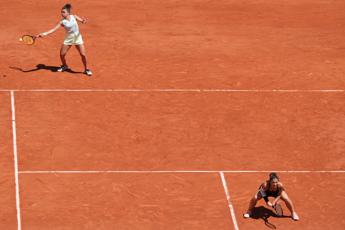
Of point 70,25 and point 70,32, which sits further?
point 70,32

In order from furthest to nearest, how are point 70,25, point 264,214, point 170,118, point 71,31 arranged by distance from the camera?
point 71,31 < point 70,25 < point 170,118 < point 264,214

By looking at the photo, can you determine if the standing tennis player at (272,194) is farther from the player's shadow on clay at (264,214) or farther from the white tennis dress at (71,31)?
the white tennis dress at (71,31)

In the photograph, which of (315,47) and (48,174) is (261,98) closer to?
(315,47)

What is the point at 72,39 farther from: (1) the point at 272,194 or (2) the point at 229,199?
(1) the point at 272,194

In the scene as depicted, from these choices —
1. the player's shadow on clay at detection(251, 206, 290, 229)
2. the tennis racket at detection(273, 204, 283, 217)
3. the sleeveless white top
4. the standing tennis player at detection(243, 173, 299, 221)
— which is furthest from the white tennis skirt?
the tennis racket at detection(273, 204, 283, 217)

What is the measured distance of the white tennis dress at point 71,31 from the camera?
2600 centimetres

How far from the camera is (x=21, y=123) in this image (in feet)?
79.4

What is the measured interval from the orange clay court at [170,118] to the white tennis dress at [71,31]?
109cm

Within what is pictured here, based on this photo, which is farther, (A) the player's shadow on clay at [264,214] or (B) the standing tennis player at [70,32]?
(B) the standing tennis player at [70,32]

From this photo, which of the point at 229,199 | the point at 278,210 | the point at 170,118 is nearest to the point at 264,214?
the point at 278,210

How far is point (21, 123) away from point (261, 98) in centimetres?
A: 647

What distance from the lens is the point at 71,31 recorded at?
86.0 ft

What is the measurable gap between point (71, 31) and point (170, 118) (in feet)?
12.5

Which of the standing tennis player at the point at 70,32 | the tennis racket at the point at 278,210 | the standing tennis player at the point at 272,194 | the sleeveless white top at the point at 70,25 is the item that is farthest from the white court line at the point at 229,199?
the sleeveless white top at the point at 70,25
